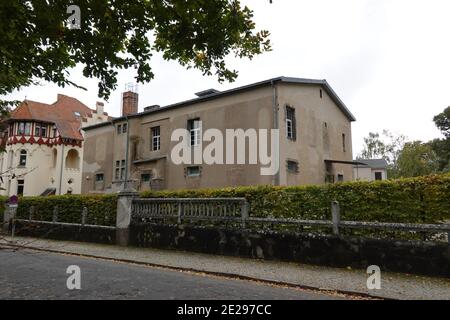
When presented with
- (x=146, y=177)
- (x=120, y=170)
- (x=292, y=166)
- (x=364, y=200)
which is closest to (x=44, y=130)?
(x=120, y=170)

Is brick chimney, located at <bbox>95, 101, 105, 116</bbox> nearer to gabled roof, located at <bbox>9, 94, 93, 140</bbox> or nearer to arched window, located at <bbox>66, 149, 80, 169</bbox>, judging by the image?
gabled roof, located at <bbox>9, 94, 93, 140</bbox>

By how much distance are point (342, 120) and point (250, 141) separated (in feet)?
32.4

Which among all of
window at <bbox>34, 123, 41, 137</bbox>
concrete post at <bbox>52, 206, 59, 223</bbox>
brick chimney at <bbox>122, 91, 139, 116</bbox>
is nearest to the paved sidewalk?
concrete post at <bbox>52, 206, 59, 223</bbox>

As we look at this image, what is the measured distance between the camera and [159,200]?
49.0ft

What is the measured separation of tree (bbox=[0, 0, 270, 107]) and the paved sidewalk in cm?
254

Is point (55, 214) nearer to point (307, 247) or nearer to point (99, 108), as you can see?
point (307, 247)

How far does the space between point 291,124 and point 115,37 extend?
742 inches

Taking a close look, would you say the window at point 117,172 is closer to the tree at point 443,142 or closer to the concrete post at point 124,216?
the concrete post at point 124,216

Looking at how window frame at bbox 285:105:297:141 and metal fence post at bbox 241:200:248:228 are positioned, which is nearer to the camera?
metal fence post at bbox 241:200:248:228

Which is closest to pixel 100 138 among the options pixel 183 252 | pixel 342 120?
pixel 342 120

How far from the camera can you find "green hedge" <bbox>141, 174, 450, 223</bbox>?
9422mm

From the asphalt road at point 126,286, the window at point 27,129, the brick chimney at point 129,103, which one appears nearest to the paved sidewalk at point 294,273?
the asphalt road at point 126,286

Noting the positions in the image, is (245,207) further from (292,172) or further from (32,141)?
(32,141)

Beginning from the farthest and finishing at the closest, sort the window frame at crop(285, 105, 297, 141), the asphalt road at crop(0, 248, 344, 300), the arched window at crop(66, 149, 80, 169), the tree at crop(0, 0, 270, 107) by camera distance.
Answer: the arched window at crop(66, 149, 80, 169) → the window frame at crop(285, 105, 297, 141) → the asphalt road at crop(0, 248, 344, 300) → the tree at crop(0, 0, 270, 107)
